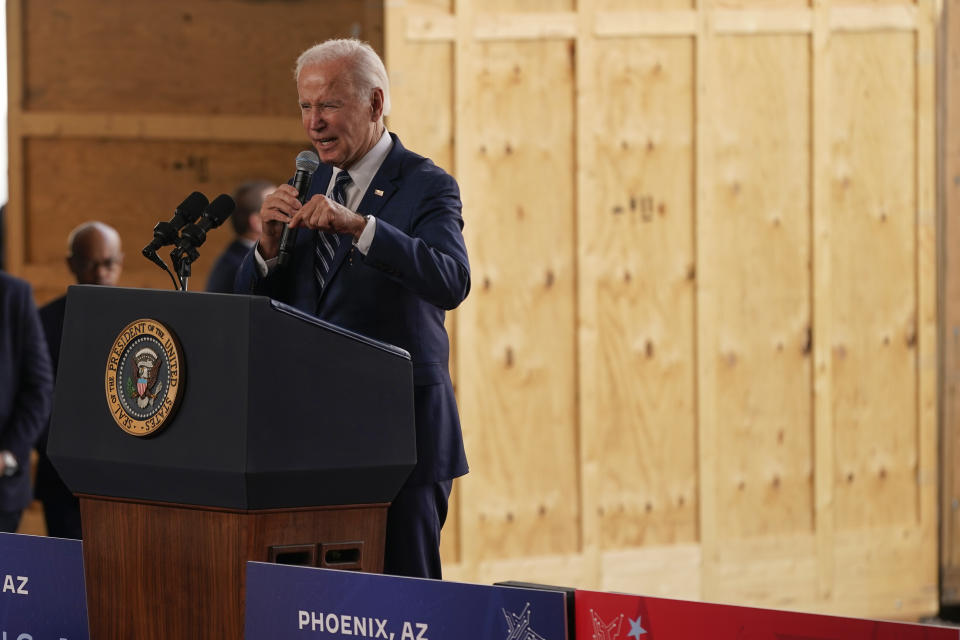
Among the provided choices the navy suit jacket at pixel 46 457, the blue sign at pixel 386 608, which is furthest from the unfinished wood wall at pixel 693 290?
the blue sign at pixel 386 608

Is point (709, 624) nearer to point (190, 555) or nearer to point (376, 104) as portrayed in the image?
point (190, 555)

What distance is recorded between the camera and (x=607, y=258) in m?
4.86

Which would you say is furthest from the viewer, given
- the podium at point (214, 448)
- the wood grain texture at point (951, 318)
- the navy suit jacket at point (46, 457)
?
the wood grain texture at point (951, 318)

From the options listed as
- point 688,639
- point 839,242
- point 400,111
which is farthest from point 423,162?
point 839,242

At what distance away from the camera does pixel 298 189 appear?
2.01 metres

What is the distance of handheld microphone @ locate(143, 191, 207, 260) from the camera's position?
186 centimetres

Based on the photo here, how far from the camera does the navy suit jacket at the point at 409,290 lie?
2.09 metres

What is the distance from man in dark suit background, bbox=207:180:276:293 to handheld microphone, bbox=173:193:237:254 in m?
2.99

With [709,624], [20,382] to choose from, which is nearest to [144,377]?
[709,624]

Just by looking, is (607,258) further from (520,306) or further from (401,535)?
(401,535)

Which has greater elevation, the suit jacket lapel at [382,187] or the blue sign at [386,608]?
the suit jacket lapel at [382,187]

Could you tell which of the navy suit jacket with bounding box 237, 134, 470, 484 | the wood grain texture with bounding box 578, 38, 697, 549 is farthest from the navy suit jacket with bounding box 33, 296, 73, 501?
the navy suit jacket with bounding box 237, 134, 470, 484

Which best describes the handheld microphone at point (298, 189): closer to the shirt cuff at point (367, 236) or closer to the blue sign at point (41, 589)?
the shirt cuff at point (367, 236)

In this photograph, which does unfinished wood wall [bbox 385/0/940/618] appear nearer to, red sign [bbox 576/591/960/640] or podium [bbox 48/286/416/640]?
podium [bbox 48/286/416/640]
